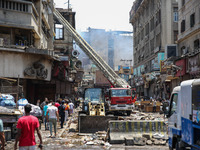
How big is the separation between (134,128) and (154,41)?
4045 centimetres

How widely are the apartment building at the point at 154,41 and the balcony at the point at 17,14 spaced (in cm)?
2020

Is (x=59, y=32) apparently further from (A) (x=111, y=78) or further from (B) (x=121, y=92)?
(B) (x=121, y=92)

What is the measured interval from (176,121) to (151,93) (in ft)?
155

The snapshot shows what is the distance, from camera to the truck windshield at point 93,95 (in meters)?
23.6

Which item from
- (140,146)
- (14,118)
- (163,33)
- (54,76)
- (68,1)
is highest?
(68,1)

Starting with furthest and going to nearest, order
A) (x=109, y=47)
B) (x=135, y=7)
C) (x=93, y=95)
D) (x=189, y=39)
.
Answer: (x=109, y=47), (x=135, y=7), (x=189, y=39), (x=93, y=95)

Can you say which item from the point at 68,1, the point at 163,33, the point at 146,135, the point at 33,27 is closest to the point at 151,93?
the point at 163,33

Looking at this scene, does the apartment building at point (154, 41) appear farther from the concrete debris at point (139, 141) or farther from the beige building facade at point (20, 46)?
the concrete debris at point (139, 141)

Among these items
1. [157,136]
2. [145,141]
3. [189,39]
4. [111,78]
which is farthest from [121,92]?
[145,141]

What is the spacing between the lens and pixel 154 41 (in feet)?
174

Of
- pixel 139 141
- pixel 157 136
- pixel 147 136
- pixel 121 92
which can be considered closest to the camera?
pixel 139 141

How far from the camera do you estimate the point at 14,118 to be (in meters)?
12.8

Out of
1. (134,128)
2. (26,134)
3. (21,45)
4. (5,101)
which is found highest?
(21,45)

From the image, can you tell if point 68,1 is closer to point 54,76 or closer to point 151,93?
point 151,93
